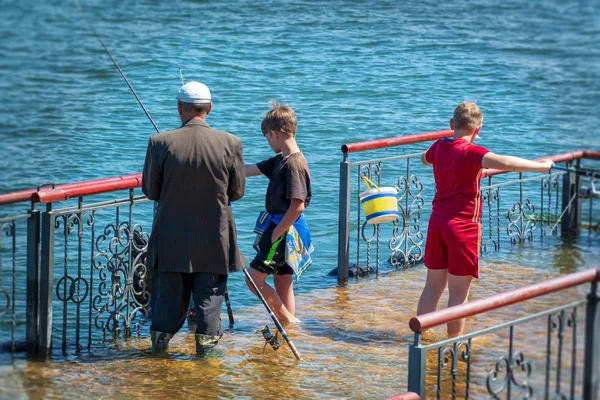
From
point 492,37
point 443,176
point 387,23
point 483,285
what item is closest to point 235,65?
point 387,23

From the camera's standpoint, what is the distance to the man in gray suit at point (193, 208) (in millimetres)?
5762

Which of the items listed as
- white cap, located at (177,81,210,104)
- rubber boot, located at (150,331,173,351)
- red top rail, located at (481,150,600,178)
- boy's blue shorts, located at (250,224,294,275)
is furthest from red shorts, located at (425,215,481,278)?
red top rail, located at (481,150,600,178)

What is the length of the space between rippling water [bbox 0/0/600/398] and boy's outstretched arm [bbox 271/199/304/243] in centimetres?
78

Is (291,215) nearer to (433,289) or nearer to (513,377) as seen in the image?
(433,289)

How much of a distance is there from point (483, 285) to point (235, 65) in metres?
13.1

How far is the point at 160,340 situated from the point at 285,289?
998 mm

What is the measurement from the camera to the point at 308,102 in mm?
18547

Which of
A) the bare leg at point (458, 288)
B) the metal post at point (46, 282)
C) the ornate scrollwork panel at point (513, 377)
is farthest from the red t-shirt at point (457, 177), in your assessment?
the metal post at point (46, 282)

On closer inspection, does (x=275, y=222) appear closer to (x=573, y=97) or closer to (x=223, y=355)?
(x=223, y=355)

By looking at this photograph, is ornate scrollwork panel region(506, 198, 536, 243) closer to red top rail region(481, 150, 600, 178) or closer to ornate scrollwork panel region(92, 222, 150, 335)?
red top rail region(481, 150, 600, 178)

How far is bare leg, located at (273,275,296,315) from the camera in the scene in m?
6.72

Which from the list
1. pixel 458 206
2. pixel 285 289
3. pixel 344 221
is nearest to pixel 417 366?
pixel 458 206

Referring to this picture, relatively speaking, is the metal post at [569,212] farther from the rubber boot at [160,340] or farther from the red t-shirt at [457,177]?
the rubber boot at [160,340]

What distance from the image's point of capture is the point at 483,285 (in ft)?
26.3
